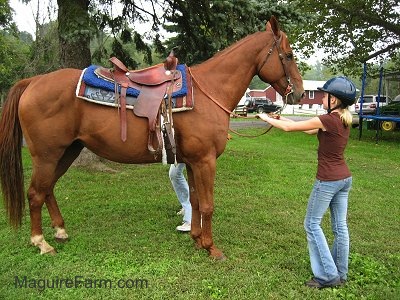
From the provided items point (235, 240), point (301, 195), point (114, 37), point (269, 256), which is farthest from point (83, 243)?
point (114, 37)

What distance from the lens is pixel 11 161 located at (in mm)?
3918

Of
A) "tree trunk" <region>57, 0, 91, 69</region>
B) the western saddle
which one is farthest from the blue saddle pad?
"tree trunk" <region>57, 0, 91, 69</region>

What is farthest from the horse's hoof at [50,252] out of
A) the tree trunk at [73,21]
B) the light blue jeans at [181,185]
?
the tree trunk at [73,21]

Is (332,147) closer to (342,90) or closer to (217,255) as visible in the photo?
(342,90)

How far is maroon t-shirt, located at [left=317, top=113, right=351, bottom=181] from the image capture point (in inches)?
120

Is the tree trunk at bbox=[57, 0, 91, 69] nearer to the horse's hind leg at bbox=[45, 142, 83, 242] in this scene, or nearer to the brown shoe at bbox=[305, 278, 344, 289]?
the horse's hind leg at bbox=[45, 142, 83, 242]

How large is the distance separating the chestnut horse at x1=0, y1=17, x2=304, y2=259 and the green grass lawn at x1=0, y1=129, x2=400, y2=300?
0.35 m

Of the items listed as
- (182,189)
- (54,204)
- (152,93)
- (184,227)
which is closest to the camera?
(152,93)

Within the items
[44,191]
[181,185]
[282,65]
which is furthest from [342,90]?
[44,191]

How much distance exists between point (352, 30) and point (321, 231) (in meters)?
16.0

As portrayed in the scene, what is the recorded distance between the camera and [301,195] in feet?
21.6

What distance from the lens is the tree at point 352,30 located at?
15.6m

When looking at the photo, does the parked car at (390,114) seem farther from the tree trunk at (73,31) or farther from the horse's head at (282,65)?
the horse's head at (282,65)

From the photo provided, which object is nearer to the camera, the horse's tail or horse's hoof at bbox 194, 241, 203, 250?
the horse's tail
